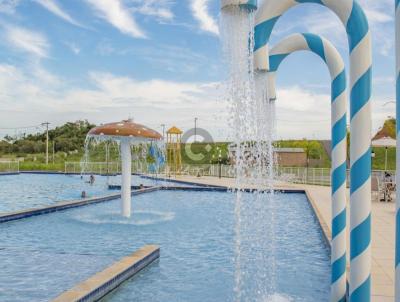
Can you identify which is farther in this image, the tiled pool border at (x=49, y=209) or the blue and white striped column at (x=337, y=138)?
the tiled pool border at (x=49, y=209)

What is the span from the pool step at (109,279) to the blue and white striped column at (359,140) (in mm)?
2970

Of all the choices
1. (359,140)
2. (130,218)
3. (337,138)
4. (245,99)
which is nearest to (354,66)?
(359,140)

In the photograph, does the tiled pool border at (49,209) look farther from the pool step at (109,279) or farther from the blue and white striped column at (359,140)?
the blue and white striped column at (359,140)

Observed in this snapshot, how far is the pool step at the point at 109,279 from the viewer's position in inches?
198

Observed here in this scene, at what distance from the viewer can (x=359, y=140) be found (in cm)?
335

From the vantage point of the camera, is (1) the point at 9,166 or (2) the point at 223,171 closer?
(2) the point at 223,171

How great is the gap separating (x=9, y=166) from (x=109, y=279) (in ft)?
103

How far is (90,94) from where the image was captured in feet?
107

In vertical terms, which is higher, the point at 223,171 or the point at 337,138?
the point at 337,138

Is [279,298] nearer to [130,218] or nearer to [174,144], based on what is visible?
[130,218]

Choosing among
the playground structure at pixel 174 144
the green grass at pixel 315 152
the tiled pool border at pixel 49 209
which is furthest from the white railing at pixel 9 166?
the green grass at pixel 315 152

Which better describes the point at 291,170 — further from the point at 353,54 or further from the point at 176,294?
the point at 353,54

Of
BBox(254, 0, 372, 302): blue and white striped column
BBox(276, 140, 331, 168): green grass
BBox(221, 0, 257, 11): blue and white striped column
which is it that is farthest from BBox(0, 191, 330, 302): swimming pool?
BBox(276, 140, 331, 168): green grass

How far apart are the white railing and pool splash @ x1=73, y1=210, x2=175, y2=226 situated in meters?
23.7
